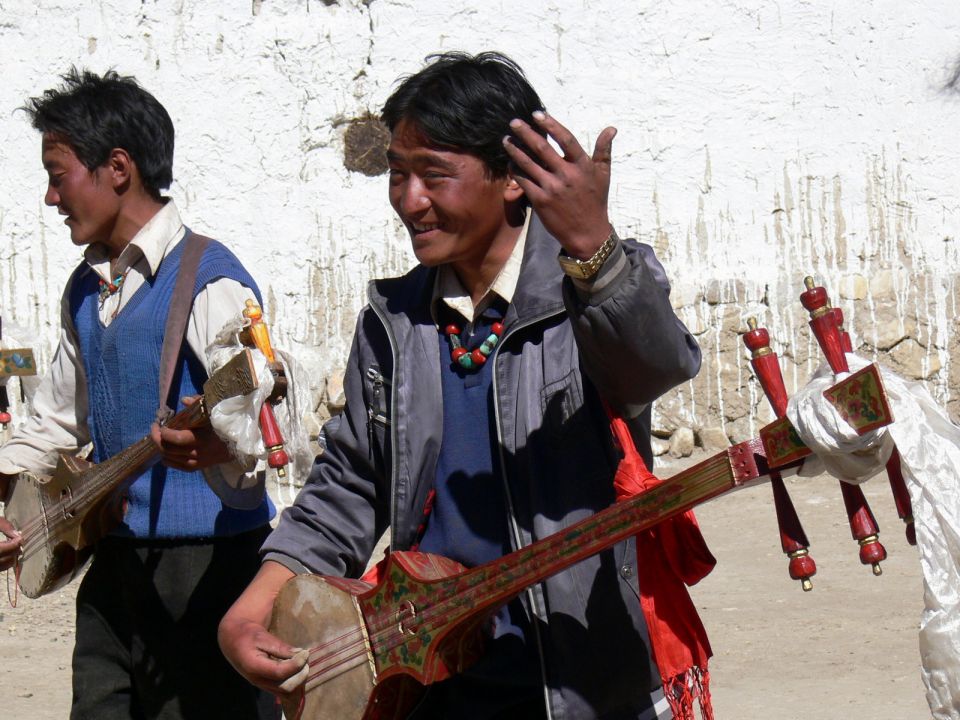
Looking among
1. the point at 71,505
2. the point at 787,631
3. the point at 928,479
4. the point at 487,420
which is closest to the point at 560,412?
the point at 487,420

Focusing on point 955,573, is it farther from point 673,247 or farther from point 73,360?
point 673,247

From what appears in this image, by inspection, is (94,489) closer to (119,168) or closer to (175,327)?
(175,327)

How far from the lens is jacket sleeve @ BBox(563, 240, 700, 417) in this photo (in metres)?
1.94

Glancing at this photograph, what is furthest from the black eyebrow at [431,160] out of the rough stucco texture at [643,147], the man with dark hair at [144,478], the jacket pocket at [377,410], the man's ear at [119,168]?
the rough stucco texture at [643,147]

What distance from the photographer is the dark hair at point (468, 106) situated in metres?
2.32

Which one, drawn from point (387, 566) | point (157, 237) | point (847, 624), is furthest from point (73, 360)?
point (847, 624)

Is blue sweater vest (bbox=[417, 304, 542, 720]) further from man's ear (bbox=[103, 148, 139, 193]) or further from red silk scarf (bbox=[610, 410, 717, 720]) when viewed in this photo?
man's ear (bbox=[103, 148, 139, 193])

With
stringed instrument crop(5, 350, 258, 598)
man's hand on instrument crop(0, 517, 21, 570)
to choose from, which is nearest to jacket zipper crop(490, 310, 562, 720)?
stringed instrument crop(5, 350, 258, 598)

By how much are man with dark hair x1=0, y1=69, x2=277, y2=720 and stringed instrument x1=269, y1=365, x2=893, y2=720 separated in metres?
0.75

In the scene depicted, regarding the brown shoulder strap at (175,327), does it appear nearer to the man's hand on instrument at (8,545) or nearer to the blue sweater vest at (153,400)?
the blue sweater vest at (153,400)

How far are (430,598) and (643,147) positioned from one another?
5.76 m

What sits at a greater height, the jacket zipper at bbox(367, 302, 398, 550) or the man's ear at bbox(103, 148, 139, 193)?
the man's ear at bbox(103, 148, 139, 193)

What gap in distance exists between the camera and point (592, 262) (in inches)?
76.2

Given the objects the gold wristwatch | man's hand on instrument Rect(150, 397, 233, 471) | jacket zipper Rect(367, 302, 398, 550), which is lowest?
man's hand on instrument Rect(150, 397, 233, 471)
